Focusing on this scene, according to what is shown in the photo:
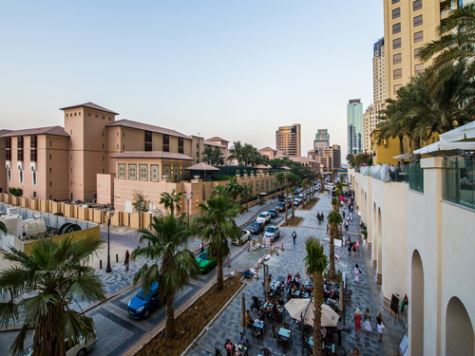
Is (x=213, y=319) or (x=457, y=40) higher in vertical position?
(x=457, y=40)

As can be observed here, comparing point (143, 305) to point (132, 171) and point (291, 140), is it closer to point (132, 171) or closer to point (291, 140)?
point (132, 171)

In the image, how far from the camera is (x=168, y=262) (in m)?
10.3

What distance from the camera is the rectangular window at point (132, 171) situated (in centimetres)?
3831

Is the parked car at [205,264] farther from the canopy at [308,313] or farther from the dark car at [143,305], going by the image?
the canopy at [308,313]

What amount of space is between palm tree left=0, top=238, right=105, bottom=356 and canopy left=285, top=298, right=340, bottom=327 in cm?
864

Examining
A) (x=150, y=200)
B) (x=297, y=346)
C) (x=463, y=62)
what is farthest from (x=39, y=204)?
(x=463, y=62)

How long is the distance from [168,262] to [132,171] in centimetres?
3233

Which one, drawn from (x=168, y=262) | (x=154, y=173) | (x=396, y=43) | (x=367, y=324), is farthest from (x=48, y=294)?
(x=396, y=43)

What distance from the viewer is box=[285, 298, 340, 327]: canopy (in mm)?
10281

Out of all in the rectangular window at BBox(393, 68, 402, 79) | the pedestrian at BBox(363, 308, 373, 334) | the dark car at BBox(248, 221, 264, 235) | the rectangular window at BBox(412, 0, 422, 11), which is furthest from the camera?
the rectangular window at BBox(393, 68, 402, 79)

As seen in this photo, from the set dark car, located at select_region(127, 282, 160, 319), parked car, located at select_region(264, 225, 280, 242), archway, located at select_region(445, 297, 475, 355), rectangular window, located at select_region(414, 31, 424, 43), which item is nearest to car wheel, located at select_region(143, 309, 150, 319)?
dark car, located at select_region(127, 282, 160, 319)

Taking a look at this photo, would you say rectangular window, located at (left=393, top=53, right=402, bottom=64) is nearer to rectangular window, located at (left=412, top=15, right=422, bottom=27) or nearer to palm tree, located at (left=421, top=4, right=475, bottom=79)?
rectangular window, located at (left=412, top=15, right=422, bottom=27)

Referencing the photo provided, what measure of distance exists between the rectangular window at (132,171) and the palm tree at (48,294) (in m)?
33.7

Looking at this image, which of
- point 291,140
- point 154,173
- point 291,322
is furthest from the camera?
point 291,140
